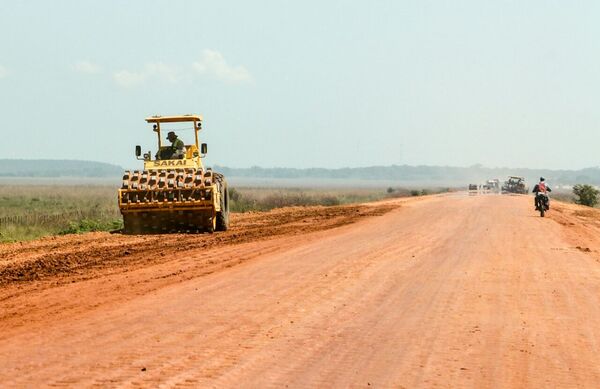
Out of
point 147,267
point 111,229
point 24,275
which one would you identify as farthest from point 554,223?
point 24,275

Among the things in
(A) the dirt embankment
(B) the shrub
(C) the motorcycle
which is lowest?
(B) the shrub

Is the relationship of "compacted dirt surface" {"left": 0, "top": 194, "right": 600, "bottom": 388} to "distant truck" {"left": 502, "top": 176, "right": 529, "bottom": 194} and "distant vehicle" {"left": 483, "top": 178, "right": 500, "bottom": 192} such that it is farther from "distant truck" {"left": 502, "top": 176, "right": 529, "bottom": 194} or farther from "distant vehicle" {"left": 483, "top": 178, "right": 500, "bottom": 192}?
"distant vehicle" {"left": 483, "top": 178, "right": 500, "bottom": 192}

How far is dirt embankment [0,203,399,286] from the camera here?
15.4 meters

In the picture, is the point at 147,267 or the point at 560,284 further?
the point at 147,267

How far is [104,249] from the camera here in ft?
63.2

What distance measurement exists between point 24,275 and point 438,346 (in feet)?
28.5

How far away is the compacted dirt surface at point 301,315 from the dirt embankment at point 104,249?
0.25 ft

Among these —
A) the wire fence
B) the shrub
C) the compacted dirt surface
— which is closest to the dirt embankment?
the compacted dirt surface

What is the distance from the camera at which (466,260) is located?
16.8m

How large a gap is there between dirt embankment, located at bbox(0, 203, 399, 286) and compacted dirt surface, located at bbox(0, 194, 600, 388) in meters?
0.08

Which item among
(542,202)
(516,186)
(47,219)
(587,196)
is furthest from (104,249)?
(516,186)

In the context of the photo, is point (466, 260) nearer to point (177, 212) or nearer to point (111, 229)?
point (177, 212)

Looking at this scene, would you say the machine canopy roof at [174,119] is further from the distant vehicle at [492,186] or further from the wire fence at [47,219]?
the distant vehicle at [492,186]

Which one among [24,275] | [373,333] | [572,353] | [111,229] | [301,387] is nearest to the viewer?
[301,387]
